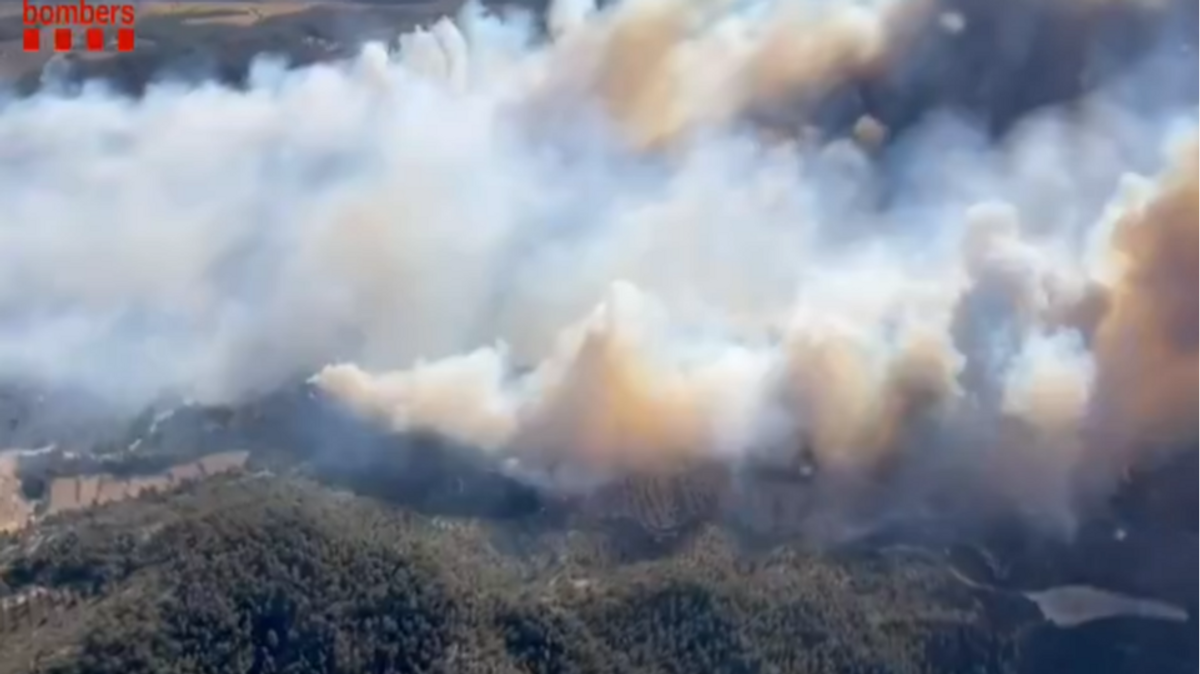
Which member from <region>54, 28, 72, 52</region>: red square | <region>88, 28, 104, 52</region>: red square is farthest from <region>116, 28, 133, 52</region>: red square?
<region>54, 28, 72, 52</region>: red square

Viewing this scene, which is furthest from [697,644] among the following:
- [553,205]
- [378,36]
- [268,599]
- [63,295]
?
[378,36]

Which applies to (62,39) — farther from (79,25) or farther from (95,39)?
(79,25)

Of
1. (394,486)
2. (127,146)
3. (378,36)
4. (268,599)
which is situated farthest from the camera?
(378,36)

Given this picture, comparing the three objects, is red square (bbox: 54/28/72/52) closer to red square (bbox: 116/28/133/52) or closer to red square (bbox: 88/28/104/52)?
red square (bbox: 88/28/104/52)

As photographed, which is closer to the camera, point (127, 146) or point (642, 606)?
point (642, 606)

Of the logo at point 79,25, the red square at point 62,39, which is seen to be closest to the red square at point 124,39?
the logo at point 79,25

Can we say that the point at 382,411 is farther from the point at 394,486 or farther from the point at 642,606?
the point at 642,606
